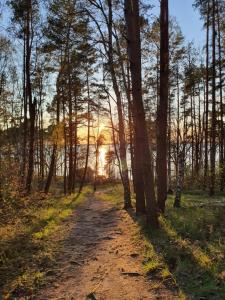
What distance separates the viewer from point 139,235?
9.40 meters

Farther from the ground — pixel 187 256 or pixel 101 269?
pixel 187 256

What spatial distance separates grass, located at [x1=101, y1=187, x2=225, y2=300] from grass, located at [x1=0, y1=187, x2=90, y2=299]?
2041 mm

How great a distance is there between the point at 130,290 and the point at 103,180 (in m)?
56.1

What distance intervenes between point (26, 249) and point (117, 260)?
229 cm

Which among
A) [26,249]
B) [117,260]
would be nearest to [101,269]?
[117,260]

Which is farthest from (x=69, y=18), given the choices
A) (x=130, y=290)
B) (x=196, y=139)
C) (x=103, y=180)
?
(x=103, y=180)

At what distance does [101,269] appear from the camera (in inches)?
276

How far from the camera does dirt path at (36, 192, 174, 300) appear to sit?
5.77m

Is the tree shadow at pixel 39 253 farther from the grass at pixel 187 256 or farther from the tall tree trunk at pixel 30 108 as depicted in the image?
the tall tree trunk at pixel 30 108

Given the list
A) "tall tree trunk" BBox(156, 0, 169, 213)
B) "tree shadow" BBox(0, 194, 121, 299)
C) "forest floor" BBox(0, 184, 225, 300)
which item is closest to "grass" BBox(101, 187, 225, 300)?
"forest floor" BBox(0, 184, 225, 300)

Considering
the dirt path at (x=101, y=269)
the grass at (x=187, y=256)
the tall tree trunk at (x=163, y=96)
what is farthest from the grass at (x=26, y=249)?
the tall tree trunk at (x=163, y=96)

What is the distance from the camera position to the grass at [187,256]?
5.58 meters

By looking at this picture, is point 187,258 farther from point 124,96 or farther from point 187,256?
point 124,96

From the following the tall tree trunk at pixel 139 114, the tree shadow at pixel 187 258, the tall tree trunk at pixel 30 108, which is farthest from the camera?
the tall tree trunk at pixel 30 108
